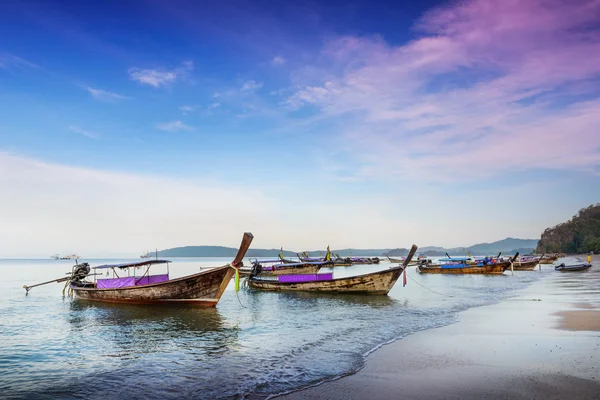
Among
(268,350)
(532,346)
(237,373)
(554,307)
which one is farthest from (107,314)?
(554,307)

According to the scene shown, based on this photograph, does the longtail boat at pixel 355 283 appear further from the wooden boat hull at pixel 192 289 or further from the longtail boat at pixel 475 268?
the longtail boat at pixel 475 268

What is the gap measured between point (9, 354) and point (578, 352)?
1724 centimetres

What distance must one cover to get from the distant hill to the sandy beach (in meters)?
118

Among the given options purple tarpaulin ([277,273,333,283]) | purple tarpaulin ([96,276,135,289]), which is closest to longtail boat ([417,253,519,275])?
purple tarpaulin ([277,273,333,283])

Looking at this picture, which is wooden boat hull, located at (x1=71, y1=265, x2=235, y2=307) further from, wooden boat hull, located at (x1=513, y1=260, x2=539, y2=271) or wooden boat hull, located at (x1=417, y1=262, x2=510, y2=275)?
wooden boat hull, located at (x1=513, y1=260, x2=539, y2=271)

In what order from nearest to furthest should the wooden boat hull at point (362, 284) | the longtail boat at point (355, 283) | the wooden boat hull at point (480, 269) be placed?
the longtail boat at point (355, 283), the wooden boat hull at point (362, 284), the wooden boat hull at point (480, 269)

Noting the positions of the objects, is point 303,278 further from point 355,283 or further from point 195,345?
point 195,345

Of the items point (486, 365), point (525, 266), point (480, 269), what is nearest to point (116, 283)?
point (486, 365)

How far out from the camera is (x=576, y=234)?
407 feet

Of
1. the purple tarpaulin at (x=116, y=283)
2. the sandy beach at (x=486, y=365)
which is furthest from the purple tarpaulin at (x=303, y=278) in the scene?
the sandy beach at (x=486, y=365)

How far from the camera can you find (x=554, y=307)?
63.0ft

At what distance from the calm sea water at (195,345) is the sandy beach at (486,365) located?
2.93 ft

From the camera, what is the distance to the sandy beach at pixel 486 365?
756 centimetres

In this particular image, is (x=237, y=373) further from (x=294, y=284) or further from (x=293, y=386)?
(x=294, y=284)
